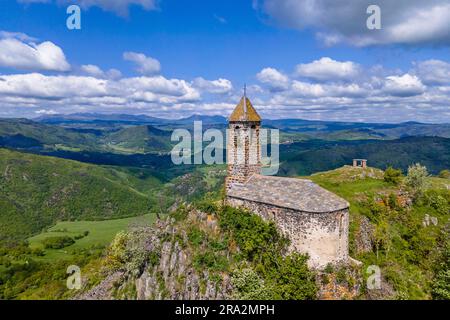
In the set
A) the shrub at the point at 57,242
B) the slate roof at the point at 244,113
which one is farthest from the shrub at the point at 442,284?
the shrub at the point at 57,242

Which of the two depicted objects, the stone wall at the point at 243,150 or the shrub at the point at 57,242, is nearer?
the stone wall at the point at 243,150

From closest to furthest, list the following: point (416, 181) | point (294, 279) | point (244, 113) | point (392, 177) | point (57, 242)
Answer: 1. point (294, 279)
2. point (244, 113)
3. point (416, 181)
4. point (392, 177)
5. point (57, 242)

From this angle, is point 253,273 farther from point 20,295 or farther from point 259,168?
point 20,295

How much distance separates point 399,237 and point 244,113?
2717 cm

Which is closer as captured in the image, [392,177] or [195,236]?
[195,236]

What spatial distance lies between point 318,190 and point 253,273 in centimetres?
1050

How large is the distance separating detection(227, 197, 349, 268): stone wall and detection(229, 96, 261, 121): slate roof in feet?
41.1

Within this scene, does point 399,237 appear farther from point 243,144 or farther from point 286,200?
point 243,144

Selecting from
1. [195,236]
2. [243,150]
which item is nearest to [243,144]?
[243,150]

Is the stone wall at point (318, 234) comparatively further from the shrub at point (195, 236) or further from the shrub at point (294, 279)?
the shrub at point (195, 236)

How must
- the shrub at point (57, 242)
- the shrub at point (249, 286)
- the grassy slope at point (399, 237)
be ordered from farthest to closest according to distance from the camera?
the shrub at point (57, 242) < the grassy slope at point (399, 237) < the shrub at point (249, 286)

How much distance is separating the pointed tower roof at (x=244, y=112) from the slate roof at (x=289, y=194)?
711 centimetres

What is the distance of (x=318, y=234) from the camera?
107ft

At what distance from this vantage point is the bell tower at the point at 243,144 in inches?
1645
